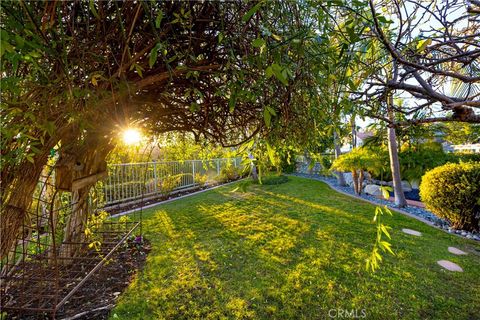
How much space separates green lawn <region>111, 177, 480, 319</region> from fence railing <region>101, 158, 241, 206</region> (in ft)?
4.67

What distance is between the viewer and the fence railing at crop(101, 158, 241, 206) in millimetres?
5745

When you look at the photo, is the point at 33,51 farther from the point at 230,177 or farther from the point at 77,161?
the point at 230,177

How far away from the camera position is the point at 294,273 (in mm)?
2633

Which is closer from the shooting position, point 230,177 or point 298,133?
point 298,133

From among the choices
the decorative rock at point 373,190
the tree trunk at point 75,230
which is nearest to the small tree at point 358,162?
the decorative rock at point 373,190

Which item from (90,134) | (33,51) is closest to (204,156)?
(90,134)

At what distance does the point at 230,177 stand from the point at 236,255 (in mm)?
7399

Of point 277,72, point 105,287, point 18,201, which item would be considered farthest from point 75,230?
point 277,72

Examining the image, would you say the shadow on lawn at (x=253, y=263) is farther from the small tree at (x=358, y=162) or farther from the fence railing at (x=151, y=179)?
the small tree at (x=358, y=162)

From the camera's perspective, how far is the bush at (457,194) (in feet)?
13.3

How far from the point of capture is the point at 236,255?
311cm
